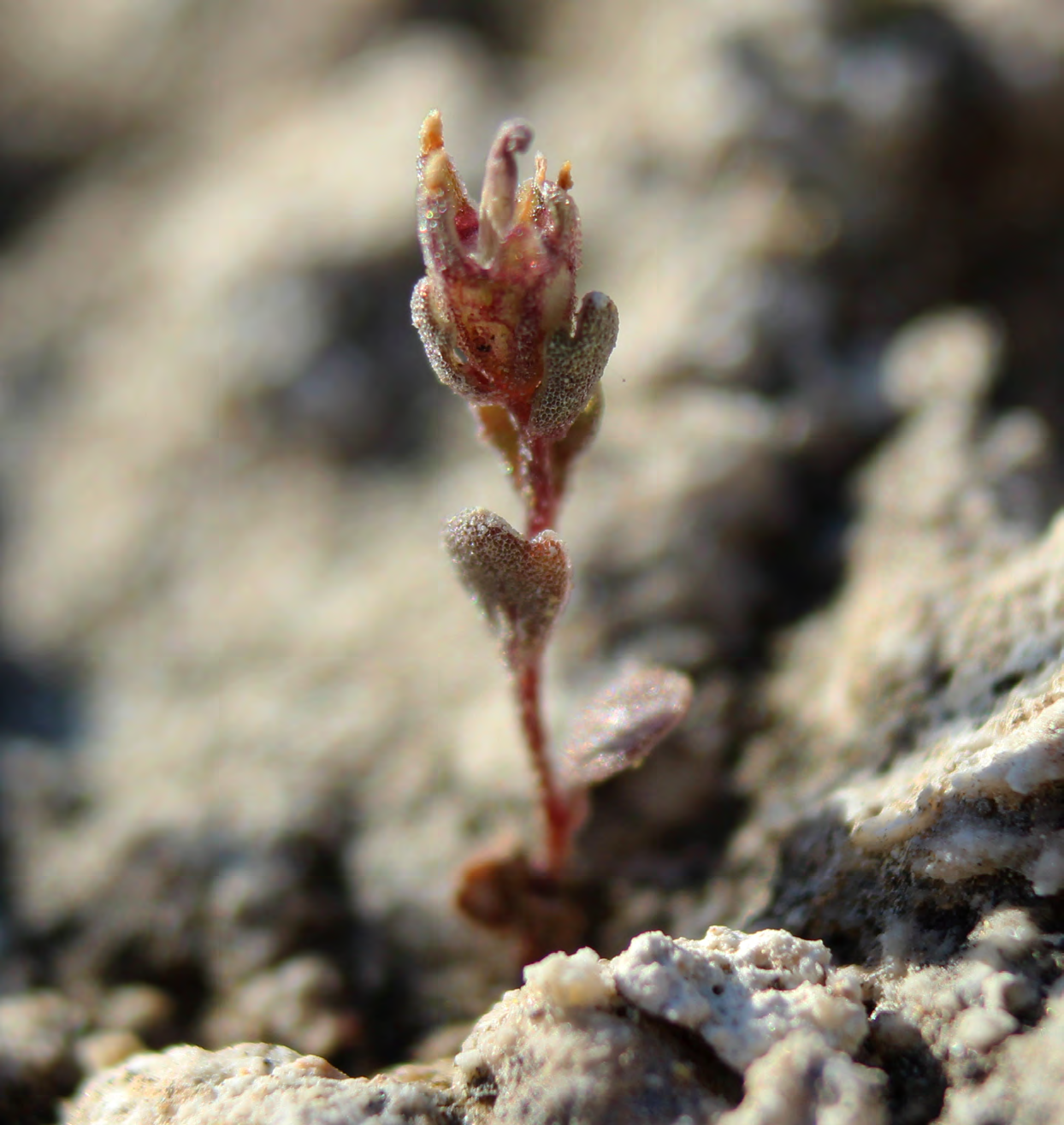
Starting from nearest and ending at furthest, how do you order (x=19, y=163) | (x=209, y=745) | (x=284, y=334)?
(x=209, y=745)
(x=284, y=334)
(x=19, y=163)

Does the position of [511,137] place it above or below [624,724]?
above

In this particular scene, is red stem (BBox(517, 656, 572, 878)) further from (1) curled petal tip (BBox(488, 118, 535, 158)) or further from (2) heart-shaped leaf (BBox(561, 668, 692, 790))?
(1) curled petal tip (BBox(488, 118, 535, 158))

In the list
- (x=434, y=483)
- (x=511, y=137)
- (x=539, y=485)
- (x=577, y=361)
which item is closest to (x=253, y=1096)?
(x=539, y=485)

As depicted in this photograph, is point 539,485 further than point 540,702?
No

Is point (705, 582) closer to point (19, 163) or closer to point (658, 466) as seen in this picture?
point (658, 466)

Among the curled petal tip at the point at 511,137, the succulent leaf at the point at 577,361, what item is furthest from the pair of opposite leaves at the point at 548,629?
the curled petal tip at the point at 511,137

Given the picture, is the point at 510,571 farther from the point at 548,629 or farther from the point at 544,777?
the point at 544,777

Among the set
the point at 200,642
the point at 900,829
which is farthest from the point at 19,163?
the point at 900,829
